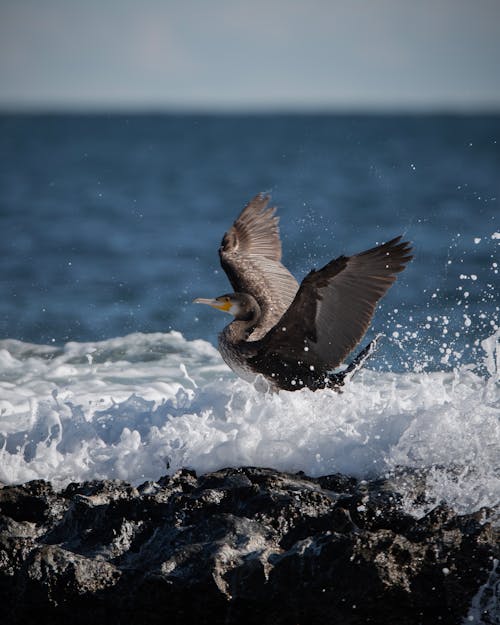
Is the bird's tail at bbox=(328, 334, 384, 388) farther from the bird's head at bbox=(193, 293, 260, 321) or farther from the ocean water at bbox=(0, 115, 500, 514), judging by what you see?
the bird's head at bbox=(193, 293, 260, 321)

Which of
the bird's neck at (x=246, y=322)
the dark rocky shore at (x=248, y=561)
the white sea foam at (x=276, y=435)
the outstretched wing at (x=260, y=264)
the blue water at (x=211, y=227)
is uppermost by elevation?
the blue water at (x=211, y=227)

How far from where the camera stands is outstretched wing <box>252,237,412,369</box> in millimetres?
6273

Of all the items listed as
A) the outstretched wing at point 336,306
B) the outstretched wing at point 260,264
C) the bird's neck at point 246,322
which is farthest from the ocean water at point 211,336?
the outstretched wing at point 260,264

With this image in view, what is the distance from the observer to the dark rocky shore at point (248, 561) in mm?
4363

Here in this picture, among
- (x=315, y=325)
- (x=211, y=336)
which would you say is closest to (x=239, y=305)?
(x=315, y=325)

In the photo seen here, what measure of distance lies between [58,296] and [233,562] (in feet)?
29.4

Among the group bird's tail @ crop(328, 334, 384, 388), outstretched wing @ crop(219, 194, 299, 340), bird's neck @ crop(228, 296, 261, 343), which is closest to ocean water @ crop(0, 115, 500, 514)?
bird's tail @ crop(328, 334, 384, 388)

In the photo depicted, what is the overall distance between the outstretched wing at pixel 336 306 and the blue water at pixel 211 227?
1606 mm

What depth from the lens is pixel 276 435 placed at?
19.7 feet

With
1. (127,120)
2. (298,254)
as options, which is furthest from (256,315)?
(127,120)

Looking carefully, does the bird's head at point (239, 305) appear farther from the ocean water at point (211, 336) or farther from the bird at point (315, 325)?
the ocean water at point (211, 336)

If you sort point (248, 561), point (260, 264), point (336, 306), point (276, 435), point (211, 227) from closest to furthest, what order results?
point (248, 561), point (276, 435), point (336, 306), point (260, 264), point (211, 227)

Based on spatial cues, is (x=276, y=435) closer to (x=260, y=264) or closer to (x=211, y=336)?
(x=260, y=264)

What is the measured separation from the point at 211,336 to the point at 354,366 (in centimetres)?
405
